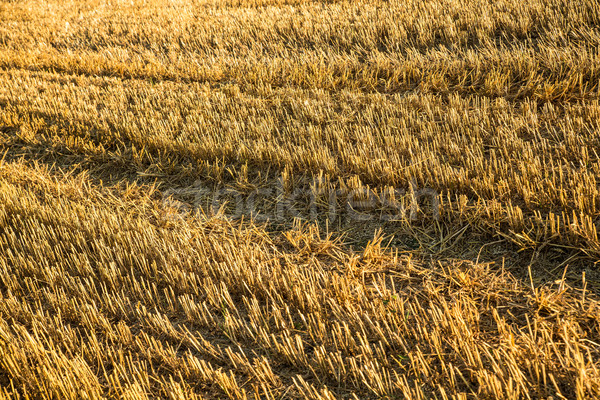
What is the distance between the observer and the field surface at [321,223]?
2.50 meters

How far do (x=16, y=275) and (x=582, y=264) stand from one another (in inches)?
162

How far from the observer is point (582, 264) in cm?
310

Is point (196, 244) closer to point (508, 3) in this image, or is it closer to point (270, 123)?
point (270, 123)

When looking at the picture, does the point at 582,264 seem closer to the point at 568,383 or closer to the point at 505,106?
the point at 568,383

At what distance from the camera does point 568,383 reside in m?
2.20

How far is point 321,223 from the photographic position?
4.01 meters

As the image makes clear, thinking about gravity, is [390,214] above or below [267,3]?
below

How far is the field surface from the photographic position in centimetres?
250

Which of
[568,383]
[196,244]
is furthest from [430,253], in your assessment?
[196,244]

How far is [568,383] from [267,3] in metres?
12.1

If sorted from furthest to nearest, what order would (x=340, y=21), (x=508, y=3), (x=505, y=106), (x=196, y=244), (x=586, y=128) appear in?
(x=340, y=21) < (x=508, y=3) < (x=505, y=106) < (x=586, y=128) < (x=196, y=244)

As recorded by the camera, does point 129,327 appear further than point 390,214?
No

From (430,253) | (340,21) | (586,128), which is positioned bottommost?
(430,253)

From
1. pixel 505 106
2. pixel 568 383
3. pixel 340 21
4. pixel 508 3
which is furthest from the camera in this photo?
pixel 340 21
